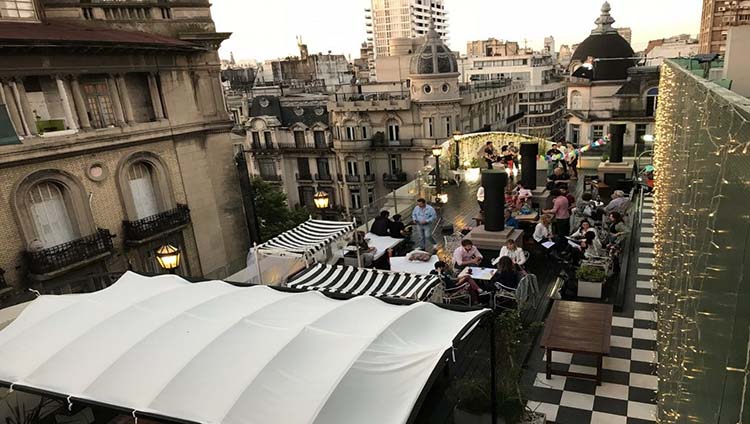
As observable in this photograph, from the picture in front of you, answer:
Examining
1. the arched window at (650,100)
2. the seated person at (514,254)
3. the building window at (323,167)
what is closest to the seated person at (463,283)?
the seated person at (514,254)

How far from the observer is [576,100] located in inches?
1473

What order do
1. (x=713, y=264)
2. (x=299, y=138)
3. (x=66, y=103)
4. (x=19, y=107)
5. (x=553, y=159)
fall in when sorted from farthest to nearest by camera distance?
(x=299, y=138)
(x=553, y=159)
(x=66, y=103)
(x=19, y=107)
(x=713, y=264)

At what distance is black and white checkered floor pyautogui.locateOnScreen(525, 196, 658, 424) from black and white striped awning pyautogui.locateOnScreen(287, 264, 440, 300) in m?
2.32

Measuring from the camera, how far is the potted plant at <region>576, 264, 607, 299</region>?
9336 millimetres

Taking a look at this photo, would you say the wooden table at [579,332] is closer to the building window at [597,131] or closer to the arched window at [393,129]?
the building window at [597,131]

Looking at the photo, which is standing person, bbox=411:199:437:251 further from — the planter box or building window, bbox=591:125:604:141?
building window, bbox=591:125:604:141

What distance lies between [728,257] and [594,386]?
6.24 metres

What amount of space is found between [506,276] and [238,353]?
529cm

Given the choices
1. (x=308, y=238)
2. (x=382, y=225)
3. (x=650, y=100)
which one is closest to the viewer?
(x=308, y=238)

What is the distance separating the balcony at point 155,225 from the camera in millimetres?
18969

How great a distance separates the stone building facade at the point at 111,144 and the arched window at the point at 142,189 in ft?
0.14

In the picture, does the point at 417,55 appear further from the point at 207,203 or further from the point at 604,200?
the point at 604,200

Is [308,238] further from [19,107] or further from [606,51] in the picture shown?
[606,51]


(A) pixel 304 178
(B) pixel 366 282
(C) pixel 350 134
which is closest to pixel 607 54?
(C) pixel 350 134
